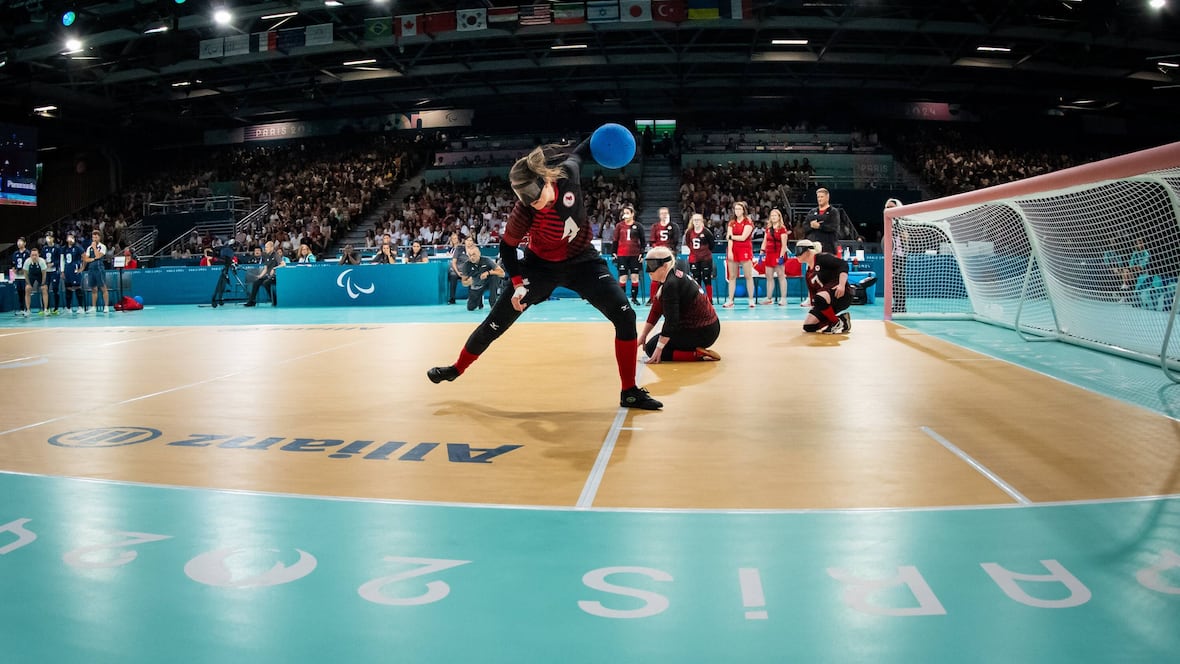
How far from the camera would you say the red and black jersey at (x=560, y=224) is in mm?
4758

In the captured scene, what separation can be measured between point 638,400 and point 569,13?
22.0m

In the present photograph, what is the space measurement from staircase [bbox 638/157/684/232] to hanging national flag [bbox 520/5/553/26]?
7640mm

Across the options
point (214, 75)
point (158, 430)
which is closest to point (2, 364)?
point (158, 430)

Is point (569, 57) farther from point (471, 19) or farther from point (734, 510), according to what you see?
point (734, 510)

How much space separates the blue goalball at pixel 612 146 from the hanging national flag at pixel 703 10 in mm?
21592

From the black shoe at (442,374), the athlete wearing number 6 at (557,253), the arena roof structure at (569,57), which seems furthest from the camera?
the arena roof structure at (569,57)

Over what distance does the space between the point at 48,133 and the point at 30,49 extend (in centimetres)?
1091

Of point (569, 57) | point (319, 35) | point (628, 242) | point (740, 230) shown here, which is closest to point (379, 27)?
point (319, 35)

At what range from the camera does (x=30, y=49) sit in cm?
2662

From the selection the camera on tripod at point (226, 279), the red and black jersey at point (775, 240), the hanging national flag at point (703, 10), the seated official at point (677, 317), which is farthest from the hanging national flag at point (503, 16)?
the seated official at point (677, 317)

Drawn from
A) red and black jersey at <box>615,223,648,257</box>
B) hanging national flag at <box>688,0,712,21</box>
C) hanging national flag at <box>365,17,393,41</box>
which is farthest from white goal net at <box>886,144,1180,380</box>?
hanging national flag at <box>365,17,393,41</box>

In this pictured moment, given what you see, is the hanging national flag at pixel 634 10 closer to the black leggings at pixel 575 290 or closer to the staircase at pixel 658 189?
the staircase at pixel 658 189

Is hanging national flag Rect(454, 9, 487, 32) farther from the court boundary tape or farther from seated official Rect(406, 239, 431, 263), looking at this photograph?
the court boundary tape

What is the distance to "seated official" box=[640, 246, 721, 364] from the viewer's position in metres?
6.67
